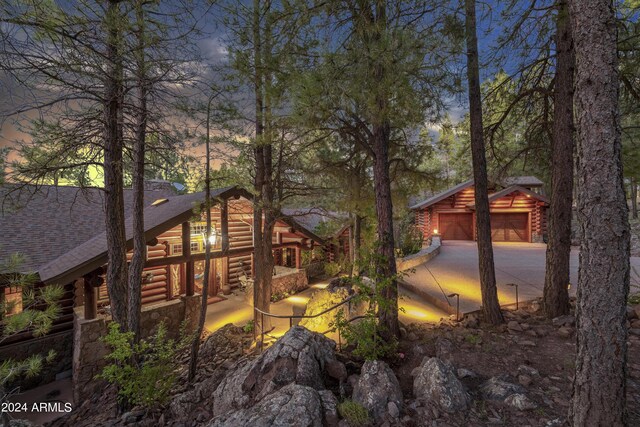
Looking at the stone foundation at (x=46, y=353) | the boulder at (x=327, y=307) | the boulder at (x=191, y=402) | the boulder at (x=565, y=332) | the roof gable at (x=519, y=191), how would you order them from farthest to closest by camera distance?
the roof gable at (x=519, y=191) < the boulder at (x=327, y=307) < the stone foundation at (x=46, y=353) < the boulder at (x=565, y=332) < the boulder at (x=191, y=402)

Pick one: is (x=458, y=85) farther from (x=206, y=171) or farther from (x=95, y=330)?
(x=95, y=330)

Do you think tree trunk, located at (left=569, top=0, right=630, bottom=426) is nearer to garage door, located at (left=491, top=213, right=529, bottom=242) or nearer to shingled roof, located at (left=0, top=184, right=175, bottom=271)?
shingled roof, located at (left=0, top=184, right=175, bottom=271)

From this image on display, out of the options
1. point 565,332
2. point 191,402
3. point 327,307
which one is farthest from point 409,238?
point 191,402

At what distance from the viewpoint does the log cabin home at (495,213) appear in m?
19.1

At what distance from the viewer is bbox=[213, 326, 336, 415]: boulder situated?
3914 mm

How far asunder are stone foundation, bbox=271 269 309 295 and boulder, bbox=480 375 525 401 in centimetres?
1063

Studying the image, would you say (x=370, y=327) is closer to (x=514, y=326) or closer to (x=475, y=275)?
(x=514, y=326)

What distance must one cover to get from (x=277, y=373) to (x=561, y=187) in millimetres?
6550

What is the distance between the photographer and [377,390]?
352cm

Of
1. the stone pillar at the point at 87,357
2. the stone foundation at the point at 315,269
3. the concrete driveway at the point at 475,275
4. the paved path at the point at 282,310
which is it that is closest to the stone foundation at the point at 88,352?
the stone pillar at the point at 87,357

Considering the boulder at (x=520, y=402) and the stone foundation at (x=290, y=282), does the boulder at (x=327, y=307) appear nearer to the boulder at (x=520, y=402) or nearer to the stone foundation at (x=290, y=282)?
the stone foundation at (x=290, y=282)

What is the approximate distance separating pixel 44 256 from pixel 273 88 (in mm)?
9555

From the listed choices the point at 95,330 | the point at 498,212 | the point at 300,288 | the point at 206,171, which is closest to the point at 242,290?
the point at 300,288

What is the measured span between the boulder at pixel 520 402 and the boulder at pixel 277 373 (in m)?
2.35
